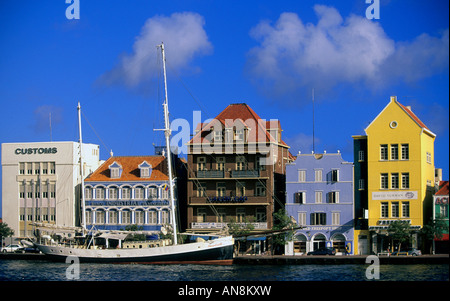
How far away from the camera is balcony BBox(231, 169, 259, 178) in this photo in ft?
332

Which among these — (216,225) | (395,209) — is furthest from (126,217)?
(395,209)

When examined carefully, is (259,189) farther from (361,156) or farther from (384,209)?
(384,209)

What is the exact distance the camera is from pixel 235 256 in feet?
306

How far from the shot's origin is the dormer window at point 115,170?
107062mm

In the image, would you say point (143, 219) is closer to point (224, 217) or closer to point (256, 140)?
point (224, 217)

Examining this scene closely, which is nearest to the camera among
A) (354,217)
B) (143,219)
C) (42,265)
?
(42,265)

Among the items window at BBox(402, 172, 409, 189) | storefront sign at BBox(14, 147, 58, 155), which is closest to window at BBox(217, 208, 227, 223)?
window at BBox(402, 172, 409, 189)

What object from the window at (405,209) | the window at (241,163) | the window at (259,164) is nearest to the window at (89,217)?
the window at (241,163)

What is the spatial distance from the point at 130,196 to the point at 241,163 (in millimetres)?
15723

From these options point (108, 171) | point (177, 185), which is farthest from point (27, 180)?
point (177, 185)

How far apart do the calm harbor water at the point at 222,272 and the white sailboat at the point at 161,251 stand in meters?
2.91

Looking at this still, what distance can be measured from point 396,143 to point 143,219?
113 ft

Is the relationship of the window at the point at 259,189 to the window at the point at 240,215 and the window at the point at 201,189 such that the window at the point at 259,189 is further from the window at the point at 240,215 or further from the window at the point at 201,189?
the window at the point at 201,189

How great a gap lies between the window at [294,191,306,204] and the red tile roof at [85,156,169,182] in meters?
17.5
